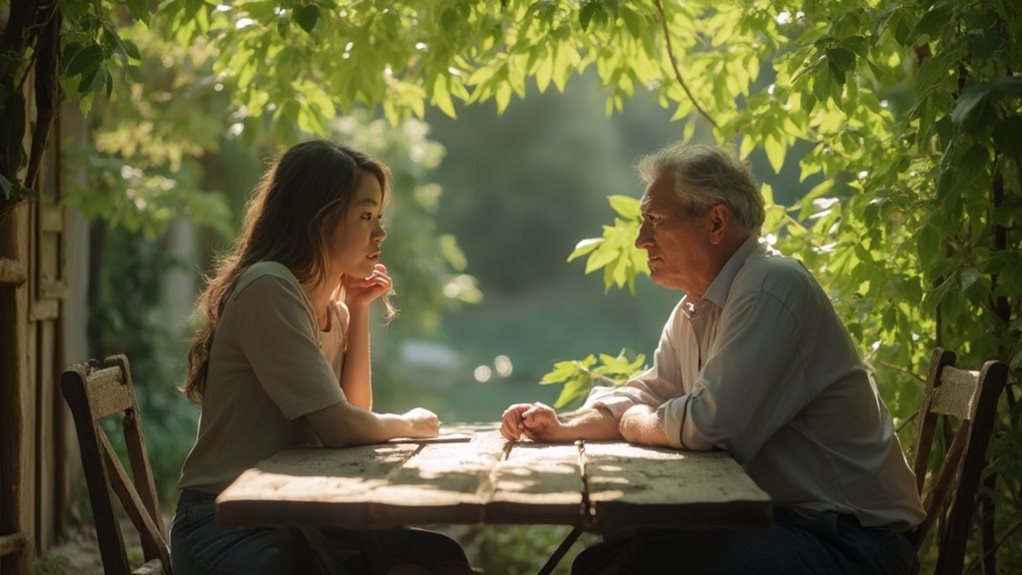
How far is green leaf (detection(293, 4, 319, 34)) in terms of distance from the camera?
3102 millimetres

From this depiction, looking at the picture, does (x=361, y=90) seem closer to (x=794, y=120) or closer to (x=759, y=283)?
(x=794, y=120)

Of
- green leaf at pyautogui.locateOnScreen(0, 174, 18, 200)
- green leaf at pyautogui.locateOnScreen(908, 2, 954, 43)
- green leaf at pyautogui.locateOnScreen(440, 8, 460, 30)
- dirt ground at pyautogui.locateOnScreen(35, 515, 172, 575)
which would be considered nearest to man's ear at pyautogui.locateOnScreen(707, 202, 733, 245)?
green leaf at pyautogui.locateOnScreen(908, 2, 954, 43)

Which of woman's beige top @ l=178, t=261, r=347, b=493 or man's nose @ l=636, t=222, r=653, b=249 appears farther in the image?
man's nose @ l=636, t=222, r=653, b=249

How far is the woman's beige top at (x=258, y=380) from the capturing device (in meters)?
2.47

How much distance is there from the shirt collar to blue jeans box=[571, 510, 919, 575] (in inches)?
20.5

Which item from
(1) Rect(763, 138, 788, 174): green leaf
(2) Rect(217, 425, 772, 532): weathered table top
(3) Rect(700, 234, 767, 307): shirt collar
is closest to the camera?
(2) Rect(217, 425, 772, 532): weathered table top

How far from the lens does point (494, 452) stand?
2.54 meters

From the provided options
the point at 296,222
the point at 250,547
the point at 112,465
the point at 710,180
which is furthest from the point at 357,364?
the point at 710,180

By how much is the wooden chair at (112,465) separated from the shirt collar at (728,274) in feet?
4.51

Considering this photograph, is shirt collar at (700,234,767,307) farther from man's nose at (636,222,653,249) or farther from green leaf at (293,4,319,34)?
green leaf at (293,4,319,34)

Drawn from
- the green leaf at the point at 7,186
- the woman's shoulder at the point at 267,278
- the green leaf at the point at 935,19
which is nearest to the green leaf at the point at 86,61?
the green leaf at the point at 7,186

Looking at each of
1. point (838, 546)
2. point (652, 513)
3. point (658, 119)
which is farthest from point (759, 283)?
point (658, 119)

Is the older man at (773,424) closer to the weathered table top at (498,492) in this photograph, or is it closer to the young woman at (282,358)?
the weathered table top at (498,492)

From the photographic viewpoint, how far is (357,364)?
10.0 ft
